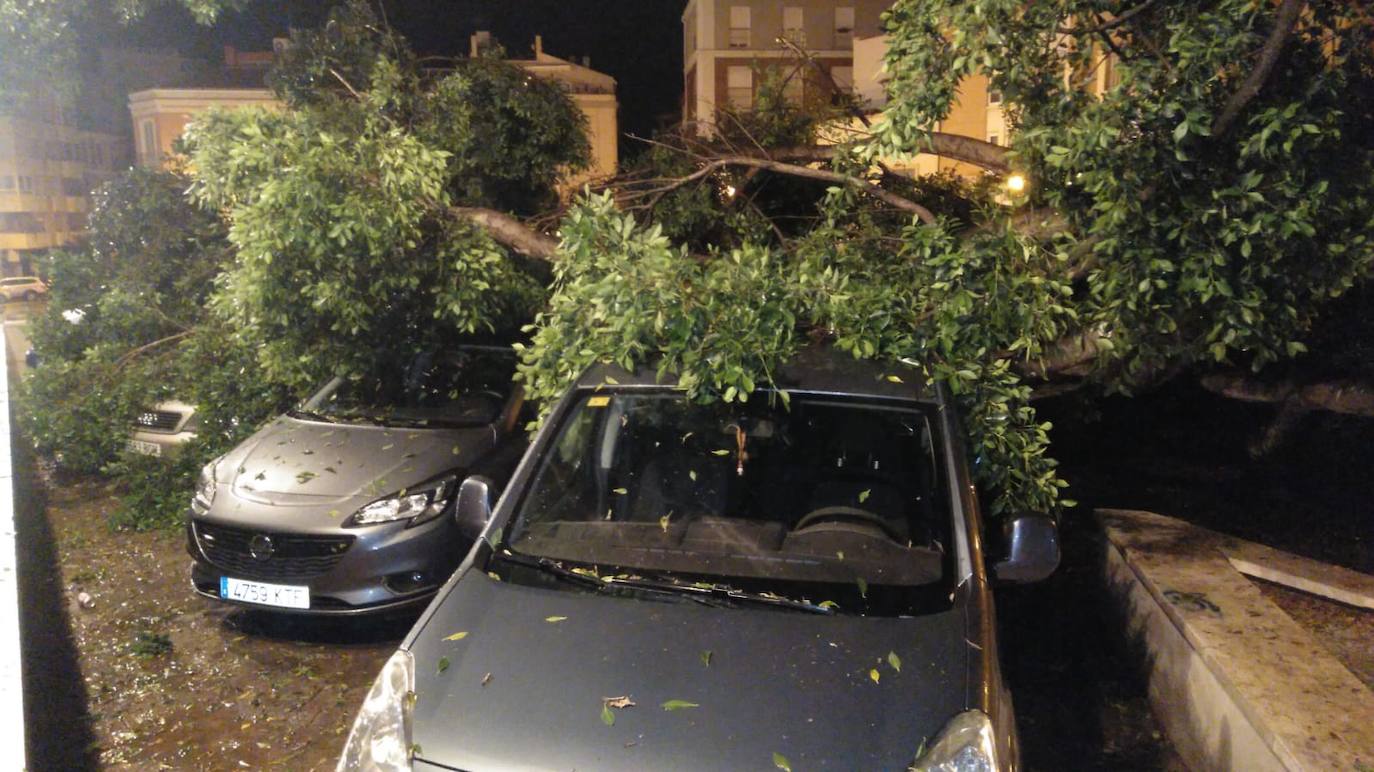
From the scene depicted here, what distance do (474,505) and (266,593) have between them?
7.90ft

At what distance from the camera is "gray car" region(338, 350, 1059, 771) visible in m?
2.73

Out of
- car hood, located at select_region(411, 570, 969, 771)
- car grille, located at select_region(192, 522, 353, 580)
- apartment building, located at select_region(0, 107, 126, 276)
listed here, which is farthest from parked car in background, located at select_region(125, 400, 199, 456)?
apartment building, located at select_region(0, 107, 126, 276)

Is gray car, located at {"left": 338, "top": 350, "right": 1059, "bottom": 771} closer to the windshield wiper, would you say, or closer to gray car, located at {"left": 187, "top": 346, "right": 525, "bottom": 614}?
the windshield wiper

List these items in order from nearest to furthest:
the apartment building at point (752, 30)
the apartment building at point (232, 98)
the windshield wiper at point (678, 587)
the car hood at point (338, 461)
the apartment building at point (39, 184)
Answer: the windshield wiper at point (678, 587)
the car hood at point (338, 461)
the apartment building at point (39, 184)
the apartment building at point (232, 98)
the apartment building at point (752, 30)

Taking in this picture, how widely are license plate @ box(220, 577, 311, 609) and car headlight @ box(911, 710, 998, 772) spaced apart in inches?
159

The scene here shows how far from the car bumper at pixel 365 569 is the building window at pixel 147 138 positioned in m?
42.7

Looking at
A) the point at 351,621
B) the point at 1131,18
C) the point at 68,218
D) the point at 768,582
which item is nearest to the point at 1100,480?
the point at 1131,18

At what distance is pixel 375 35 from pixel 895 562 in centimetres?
805

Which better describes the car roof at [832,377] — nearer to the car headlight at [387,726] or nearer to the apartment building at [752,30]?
the car headlight at [387,726]

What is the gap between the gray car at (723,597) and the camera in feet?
8.96

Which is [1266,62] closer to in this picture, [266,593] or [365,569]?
[365,569]

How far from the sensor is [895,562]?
3.52 meters

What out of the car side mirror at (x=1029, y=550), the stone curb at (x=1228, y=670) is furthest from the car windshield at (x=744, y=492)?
the stone curb at (x=1228, y=670)

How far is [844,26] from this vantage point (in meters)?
43.7
